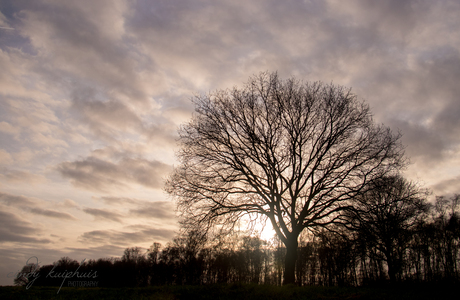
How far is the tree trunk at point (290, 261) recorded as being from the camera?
559 inches

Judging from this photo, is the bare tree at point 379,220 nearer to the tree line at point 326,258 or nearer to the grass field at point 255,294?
the tree line at point 326,258

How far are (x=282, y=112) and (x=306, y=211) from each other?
6.62 meters

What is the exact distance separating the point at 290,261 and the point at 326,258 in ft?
74.4

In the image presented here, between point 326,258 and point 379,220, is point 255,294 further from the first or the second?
point 326,258

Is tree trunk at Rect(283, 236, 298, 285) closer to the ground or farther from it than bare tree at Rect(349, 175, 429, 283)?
closer to the ground

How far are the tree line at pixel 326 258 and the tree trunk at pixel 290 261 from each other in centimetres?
177

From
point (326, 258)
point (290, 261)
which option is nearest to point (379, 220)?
point (290, 261)

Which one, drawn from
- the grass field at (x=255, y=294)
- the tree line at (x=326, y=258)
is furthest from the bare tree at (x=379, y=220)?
the grass field at (x=255, y=294)

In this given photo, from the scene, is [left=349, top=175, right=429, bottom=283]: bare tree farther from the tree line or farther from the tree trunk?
the tree trunk

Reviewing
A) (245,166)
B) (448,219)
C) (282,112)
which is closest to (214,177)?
(245,166)

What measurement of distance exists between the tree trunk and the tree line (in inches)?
69.5

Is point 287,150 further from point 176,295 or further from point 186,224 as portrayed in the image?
point 176,295

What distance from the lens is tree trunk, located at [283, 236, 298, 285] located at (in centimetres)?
1420

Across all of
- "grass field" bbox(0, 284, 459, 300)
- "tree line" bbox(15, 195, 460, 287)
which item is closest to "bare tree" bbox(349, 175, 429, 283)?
"tree line" bbox(15, 195, 460, 287)
